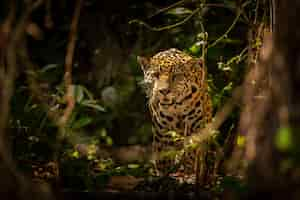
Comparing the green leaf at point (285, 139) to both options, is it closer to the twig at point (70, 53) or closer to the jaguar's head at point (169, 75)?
the twig at point (70, 53)

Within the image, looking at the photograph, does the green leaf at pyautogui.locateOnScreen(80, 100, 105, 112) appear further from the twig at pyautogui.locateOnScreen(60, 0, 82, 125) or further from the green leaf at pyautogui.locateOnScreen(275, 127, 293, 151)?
the green leaf at pyautogui.locateOnScreen(275, 127, 293, 151)

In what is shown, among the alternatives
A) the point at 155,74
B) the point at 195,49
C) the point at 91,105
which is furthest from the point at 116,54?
the point at 155,74

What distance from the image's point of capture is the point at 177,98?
634cm

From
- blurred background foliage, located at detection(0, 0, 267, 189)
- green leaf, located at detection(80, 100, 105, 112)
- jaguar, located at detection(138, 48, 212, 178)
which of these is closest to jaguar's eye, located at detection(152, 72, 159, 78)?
jaguar, located at detection(138, 48, 212, 178)

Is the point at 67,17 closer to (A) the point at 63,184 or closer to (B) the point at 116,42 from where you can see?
(B) the point at 116,42

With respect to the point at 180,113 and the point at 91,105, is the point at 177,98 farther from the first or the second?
the point at 91,105

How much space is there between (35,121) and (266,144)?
3.50m

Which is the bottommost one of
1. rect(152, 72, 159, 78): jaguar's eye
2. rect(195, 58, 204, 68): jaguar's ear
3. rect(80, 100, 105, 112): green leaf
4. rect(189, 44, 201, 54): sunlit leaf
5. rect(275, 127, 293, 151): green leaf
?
A: rect(275, 127, 293, 151): green leaf

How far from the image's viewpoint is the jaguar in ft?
20.4

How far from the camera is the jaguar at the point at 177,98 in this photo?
6.21m

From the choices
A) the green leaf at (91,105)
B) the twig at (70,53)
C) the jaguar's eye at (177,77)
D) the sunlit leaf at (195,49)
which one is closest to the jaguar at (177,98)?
the jaguar's eye at (177,77)

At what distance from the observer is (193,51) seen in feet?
22.0

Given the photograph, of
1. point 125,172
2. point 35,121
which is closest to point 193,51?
point 35,121

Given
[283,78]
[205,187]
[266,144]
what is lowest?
[205,187]
